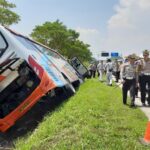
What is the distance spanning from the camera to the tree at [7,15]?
3926 centimetres

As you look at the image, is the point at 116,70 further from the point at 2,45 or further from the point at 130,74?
the point at 2,45

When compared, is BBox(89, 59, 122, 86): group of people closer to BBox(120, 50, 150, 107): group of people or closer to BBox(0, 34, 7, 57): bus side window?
BBox(120, 50, 150, 107): group of people

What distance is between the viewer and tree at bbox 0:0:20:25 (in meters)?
39.3

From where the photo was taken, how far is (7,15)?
3969 cm

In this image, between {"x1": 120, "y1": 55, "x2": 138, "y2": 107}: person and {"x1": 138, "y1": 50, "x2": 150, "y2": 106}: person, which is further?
{"x1": 138, "y1": 50, "x2": 150, "y2": 106}: person

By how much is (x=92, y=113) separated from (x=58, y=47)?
215ft

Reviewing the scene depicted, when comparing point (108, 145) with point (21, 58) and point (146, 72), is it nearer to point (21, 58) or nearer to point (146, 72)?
point (21, 58)

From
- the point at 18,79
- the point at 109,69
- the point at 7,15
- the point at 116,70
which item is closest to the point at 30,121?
the point at 18,79

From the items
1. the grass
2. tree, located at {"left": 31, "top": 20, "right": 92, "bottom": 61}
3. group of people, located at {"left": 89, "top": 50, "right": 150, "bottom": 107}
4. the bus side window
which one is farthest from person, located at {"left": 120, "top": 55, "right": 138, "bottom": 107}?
tree, located at {"left": 31, "top": 20, "right": 92, "bottom": 61}

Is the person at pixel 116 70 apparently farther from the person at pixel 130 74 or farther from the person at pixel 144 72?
the person at pixel 130 74

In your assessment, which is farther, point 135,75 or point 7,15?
point 7,15

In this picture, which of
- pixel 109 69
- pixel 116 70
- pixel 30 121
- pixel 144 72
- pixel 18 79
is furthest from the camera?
pixel 116 70

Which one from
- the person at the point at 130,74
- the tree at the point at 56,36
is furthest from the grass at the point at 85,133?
the tree at the point at 56,36

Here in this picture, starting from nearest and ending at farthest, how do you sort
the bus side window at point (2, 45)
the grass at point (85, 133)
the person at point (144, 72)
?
1. the grass at point (85, 133)
2. the bus side window at point (2, 45)
3. the person at point (144, 72)
